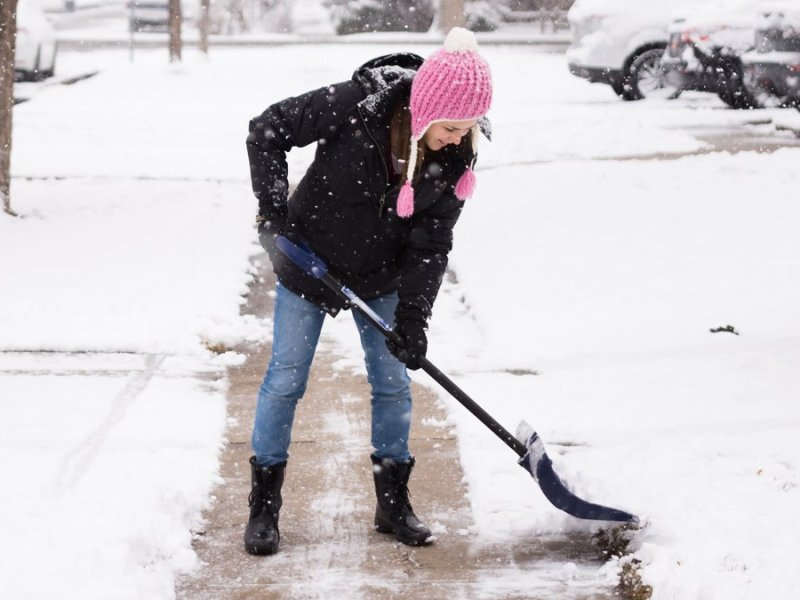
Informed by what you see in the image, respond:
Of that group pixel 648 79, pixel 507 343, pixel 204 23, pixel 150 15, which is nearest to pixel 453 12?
pixel 648 79

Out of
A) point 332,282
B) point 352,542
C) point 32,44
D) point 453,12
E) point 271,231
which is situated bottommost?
point 352,542

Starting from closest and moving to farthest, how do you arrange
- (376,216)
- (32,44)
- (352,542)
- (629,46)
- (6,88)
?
(376,216) < (352,542) < (6,88) < (629,46) < (32,44)

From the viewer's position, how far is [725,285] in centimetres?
688

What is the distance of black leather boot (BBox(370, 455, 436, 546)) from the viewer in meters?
3.82

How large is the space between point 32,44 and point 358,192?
14.4 m

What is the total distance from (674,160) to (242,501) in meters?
6.97

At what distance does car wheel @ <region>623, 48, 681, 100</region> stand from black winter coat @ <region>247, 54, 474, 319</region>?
11651 mm

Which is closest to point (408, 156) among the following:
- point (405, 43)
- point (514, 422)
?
point (514, 422)

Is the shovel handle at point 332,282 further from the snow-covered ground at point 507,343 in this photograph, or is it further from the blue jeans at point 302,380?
the snow-covered ground at point 507,343

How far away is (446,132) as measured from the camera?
329 cm

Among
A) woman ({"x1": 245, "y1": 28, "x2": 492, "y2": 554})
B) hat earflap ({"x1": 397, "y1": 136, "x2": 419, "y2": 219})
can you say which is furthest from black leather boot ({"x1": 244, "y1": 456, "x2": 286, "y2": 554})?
hat earflap ({"x1": 397, "y1": 136, "x2": 419, "y2": 219})

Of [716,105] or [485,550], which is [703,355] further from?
[716,105]

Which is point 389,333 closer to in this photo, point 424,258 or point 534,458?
point 424,258

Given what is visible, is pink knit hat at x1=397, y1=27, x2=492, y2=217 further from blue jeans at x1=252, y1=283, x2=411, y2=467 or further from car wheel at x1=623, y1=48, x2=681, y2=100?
car wheel at x1=623, y1=48, x2=681, y2=100
